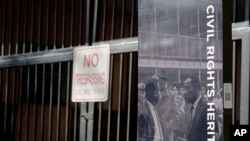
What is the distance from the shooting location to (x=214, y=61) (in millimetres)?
2566

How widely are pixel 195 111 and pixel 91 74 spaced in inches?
53.2

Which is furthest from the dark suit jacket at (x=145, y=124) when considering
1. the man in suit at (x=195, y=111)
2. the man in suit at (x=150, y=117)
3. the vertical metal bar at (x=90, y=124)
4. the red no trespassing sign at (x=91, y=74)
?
the vertical metal bar at (x=90, y=124)

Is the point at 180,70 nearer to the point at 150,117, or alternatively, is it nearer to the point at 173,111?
the point at 173,111

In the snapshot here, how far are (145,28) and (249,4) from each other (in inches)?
30.8

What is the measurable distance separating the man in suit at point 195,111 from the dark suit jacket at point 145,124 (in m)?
0.27

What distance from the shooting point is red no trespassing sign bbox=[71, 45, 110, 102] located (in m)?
3.79

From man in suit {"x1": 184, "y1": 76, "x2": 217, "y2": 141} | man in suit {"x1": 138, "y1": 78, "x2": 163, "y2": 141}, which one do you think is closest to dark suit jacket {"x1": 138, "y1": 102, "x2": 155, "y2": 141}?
man in suit {"x1": 138, "y1": 78, "x2": 163, "y2": 141}

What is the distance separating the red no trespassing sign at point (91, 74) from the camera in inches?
149

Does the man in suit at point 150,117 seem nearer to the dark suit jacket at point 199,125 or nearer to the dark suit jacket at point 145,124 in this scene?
the dark suit jacket at point 145,124

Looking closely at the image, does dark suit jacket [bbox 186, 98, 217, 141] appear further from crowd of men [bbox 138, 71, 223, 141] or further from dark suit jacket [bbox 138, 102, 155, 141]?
dark suit jacket [bbox 138, 102, 155, 141]

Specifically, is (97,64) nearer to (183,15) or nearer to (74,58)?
(74,58)

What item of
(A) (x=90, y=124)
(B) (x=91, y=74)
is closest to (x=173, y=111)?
(B) (x=91, y=74)

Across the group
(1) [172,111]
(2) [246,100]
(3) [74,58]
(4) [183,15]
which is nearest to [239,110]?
(2) [246,100]

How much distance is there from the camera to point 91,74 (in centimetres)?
386
